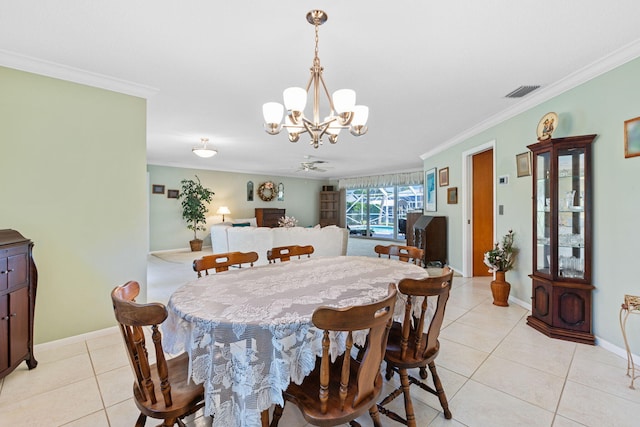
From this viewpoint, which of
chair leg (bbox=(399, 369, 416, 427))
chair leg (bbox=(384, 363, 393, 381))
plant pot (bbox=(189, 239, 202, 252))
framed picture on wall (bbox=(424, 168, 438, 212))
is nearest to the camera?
chair leg (bbox=(399, 369, 416, 427))

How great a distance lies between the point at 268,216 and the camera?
8906 millimetres

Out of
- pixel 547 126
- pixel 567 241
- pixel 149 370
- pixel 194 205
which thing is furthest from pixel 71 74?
pixel 194 205

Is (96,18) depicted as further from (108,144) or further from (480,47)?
(480,47)

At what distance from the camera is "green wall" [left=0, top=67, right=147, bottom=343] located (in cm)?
226

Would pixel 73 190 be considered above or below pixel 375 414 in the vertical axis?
above

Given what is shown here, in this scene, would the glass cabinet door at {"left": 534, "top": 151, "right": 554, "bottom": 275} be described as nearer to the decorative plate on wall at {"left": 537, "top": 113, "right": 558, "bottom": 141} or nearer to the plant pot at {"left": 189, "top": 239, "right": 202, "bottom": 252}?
the decorative plate on wall at {"left": 537, "top": 113, "right": 558, "bottom": 141}

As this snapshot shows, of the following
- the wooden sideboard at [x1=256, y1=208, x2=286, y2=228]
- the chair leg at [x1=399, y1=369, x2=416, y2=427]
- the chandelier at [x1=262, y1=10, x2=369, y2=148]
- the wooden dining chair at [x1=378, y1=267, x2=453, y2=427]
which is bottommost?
the chair leg at [x1=399, y1=369, x2=416, y2=427]

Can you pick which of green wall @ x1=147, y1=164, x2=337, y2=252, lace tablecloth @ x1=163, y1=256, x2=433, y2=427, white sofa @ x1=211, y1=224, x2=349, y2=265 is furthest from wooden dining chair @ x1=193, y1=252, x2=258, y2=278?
green wall @ x1=147, y1=164, x2=337, y2=252

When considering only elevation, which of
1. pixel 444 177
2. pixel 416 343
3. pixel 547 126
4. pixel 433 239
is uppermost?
pixel 547 126

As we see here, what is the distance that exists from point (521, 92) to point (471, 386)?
2758 millimetres

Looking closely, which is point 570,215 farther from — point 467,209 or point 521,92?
point 467,209

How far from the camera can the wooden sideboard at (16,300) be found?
183 centimetres

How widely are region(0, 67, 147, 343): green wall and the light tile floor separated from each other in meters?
0.41

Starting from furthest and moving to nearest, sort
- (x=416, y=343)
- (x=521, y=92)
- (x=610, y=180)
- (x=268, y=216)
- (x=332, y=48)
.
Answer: (x=268, y=216) → (x=521, y=92) → (x=610, y=180) → (x=332, y=48) → (x=416, y=343)
